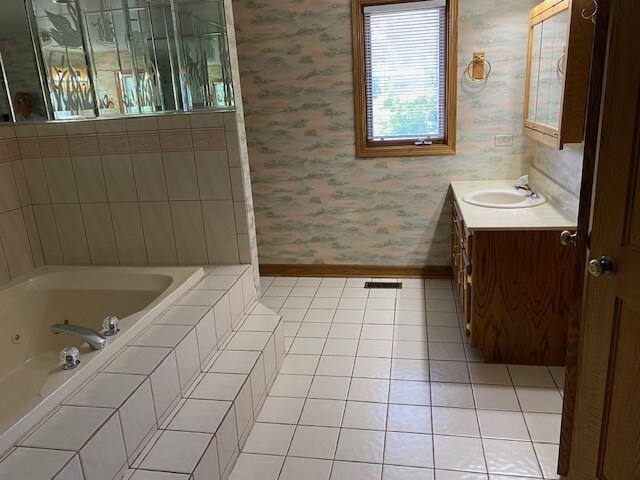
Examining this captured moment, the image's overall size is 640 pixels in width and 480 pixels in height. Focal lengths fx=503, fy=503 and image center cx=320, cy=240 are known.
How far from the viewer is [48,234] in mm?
3068

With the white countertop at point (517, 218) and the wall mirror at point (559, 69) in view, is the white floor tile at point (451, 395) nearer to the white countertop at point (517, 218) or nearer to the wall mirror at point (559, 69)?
the white countertop at point (517, 218)

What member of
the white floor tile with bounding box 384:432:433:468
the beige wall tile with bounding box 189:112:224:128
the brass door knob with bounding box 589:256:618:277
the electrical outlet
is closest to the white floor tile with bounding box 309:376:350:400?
the white floor tile with bounding box 384:432:433:468

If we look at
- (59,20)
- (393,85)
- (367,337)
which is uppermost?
(59,20)

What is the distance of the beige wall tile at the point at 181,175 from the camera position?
285cm

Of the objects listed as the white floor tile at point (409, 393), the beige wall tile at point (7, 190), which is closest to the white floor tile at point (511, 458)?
the white floor tile at point (409, 393)

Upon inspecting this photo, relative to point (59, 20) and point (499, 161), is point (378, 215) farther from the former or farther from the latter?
point (59, 20)

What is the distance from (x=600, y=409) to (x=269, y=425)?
1.37m

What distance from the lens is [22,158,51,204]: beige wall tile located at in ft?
9.71

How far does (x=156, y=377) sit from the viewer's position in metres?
1.88

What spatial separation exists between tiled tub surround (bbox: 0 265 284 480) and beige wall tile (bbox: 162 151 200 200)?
0.55m

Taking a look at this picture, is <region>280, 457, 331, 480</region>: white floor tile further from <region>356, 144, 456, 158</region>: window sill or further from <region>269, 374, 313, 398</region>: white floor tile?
<region>356, 144, 456, 158</region>: window sill

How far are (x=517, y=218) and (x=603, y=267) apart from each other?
3.94ft

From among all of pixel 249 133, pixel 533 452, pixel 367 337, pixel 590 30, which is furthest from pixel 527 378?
pixel 249 133

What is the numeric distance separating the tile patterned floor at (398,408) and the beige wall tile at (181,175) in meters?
1.10
